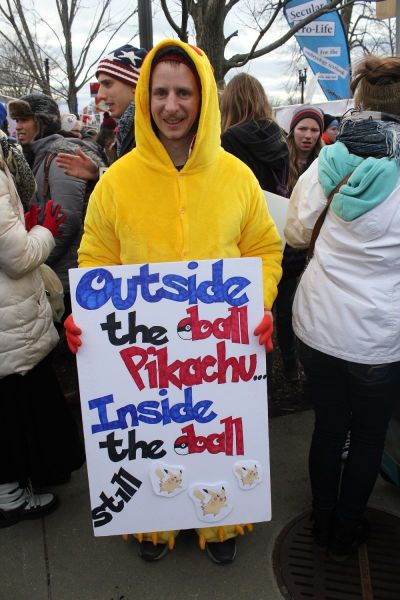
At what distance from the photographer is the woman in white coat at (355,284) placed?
1.70m

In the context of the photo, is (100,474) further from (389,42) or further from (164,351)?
(389,42)

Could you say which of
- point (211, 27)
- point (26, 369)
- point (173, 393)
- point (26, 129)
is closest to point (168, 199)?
point (173, 393)

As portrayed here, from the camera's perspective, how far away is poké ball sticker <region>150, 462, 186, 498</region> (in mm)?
1866

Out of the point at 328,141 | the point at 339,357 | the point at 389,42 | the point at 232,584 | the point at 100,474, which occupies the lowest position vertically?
the point at 232,584

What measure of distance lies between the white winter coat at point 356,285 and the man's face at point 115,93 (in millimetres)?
1099

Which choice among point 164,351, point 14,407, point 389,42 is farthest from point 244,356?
point 389,42

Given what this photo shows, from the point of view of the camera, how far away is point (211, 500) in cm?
190

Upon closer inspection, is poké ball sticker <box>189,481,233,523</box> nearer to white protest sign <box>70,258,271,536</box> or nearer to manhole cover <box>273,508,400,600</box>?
white protest sign <box>70,258,271,536</box>

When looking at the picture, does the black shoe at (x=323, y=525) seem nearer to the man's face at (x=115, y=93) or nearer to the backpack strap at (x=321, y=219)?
the backpack strap at (x=321, y=219)

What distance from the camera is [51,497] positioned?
2.46 m

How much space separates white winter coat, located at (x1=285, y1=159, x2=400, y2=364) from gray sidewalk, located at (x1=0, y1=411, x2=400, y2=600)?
961mm

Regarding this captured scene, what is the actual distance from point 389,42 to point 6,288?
21.1 metres

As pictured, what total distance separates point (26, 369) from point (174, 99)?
123 centimetres

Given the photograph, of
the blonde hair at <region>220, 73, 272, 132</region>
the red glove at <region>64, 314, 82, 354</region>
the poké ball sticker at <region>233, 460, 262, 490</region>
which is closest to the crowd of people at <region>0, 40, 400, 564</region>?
the red glove at <region>64, 314, 82, 354</region>
